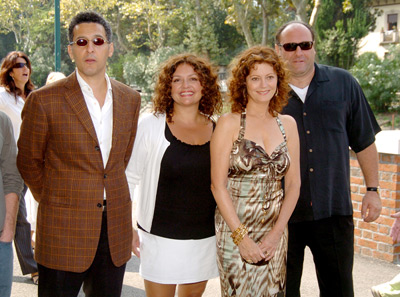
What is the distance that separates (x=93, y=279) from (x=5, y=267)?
511mm

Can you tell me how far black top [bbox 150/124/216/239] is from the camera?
10.4ft

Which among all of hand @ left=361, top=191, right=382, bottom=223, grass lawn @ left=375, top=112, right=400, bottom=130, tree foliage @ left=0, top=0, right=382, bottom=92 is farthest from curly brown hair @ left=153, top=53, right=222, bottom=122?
tree foliage @ left=0, top=0, right=382, bottom=92

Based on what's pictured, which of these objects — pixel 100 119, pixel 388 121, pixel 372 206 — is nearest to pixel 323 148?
pixel 372 206

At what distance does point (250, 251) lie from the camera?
2961 mm

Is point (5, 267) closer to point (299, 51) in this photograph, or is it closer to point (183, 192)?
point (183, 192)

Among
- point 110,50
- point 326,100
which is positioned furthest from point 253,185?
point 110,50

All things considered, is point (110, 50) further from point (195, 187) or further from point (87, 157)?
point (195, 187)

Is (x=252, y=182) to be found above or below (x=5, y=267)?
above

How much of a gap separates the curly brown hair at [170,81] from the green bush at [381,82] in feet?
69.9

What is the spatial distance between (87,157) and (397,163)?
3578 millimetres

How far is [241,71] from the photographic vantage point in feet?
10.1

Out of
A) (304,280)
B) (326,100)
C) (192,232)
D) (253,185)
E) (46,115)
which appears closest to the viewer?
(46,115)

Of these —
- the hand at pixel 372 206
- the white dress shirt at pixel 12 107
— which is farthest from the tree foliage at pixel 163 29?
the hand at pixel 372 206

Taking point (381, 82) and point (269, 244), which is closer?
point (269, 244)
